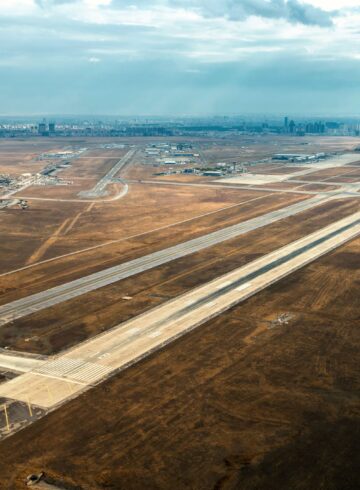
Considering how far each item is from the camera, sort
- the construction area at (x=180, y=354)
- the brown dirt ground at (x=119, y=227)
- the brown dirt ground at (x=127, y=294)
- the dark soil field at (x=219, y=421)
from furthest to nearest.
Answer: the brown dirt ground at (x=119, y=227) < the brown dirt ground at (x=127, y=294) < the construction area at (x=180, y=354) < the dark soil field at (x=219, y=421)

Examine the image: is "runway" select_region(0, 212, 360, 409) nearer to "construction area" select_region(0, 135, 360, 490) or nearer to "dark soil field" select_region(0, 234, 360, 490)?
"construction area" select_region(0, 135, 360, 490)

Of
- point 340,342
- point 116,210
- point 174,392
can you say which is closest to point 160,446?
point 174,392

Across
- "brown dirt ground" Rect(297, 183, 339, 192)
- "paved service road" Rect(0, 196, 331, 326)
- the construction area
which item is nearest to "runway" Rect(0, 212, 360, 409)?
the construction area

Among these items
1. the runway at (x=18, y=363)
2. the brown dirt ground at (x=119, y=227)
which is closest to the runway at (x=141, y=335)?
the runway at (x=18, y=363)

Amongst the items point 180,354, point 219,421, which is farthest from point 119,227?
point 219,421

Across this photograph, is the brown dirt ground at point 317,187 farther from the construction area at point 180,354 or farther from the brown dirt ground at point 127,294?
the brown dirt ground at point 127,294

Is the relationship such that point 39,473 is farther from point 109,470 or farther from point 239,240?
point 239,240
